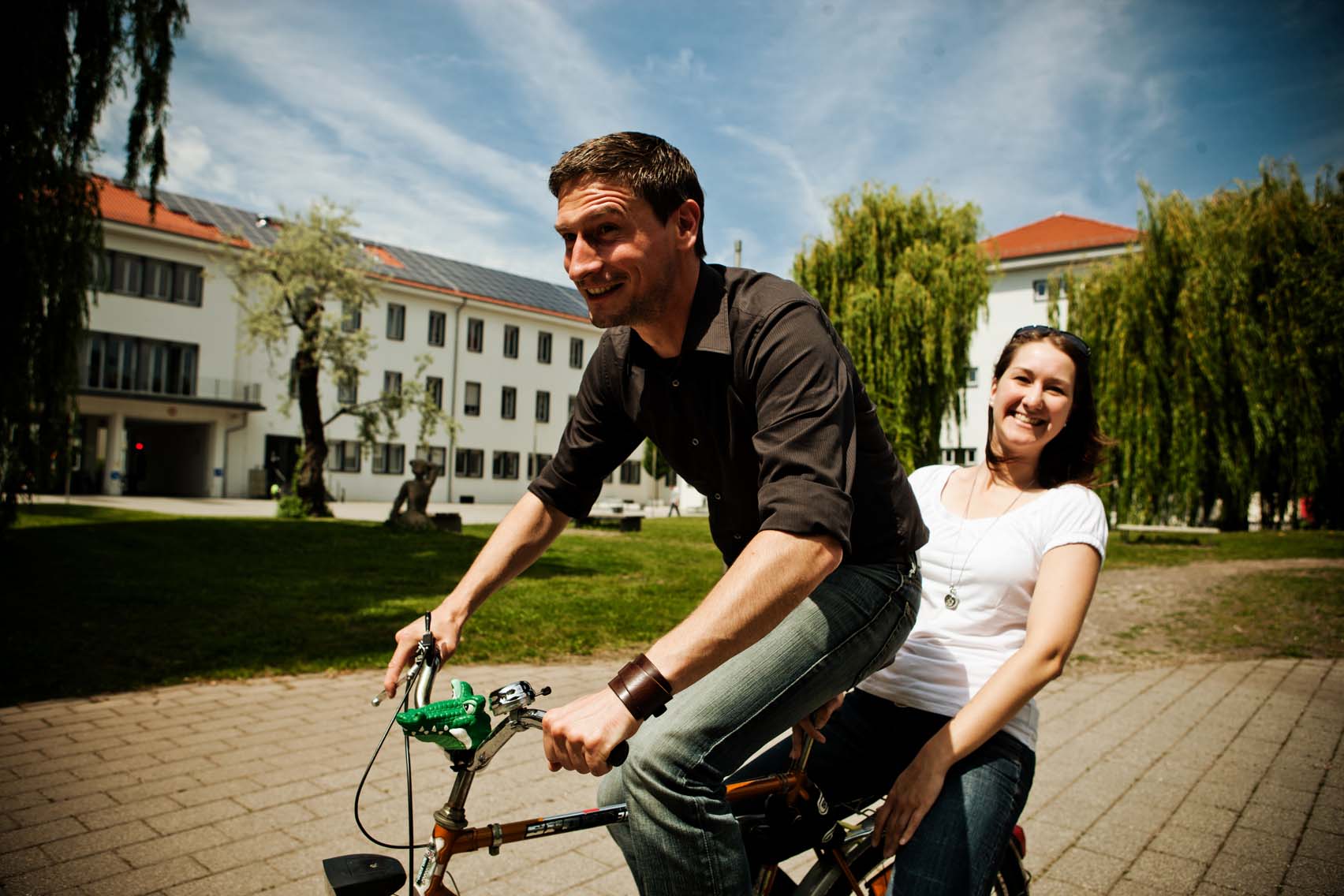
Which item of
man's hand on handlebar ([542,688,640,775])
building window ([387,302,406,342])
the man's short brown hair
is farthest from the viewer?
building window ([387,302,406,342])

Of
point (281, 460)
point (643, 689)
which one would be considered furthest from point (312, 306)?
point (643, 689)

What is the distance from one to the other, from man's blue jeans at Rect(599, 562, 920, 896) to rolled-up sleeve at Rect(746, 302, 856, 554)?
0.96 feet

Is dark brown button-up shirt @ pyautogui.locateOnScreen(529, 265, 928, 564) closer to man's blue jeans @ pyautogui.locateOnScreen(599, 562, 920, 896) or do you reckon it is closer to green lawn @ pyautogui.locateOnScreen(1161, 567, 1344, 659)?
man's blue jeans @ pyautogui.locateOnScreen(599, 562, 920, 896)

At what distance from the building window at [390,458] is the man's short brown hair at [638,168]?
46073 millimetres

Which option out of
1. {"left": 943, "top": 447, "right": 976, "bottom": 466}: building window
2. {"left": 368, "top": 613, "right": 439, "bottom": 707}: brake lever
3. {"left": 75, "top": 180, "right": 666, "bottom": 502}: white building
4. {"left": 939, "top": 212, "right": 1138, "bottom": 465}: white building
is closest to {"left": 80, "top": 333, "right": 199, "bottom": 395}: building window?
{"left": 75, "top": 180, "right": 666, "bottom": 502}: white building

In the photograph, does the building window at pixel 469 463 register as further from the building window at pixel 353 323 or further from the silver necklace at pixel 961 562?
the silver necklace at pixel 961 562

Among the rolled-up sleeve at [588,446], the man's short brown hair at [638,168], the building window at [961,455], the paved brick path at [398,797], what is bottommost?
the paved brick path at [398,797]

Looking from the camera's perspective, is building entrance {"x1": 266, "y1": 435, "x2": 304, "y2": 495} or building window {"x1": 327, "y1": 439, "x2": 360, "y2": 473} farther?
building window {"x1": 327, "y1": 439, "x2": 360, "y2": 473}

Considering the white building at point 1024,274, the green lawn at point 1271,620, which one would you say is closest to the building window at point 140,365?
the white building at point 1024,274

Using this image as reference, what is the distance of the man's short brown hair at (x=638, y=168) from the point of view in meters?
1.91

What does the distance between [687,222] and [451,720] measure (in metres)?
1.20

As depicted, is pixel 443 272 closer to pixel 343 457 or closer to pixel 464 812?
pixel 343 457

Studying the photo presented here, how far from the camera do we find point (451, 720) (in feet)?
5.49

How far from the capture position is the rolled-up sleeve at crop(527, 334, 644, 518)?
2367 mm
